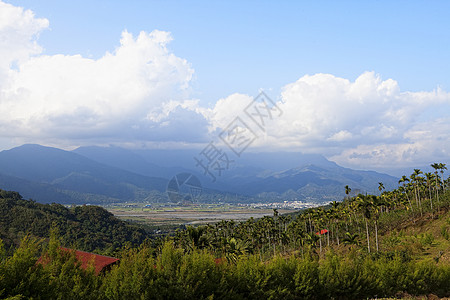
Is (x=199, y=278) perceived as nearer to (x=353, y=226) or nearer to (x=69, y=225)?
(x=353, y=226)

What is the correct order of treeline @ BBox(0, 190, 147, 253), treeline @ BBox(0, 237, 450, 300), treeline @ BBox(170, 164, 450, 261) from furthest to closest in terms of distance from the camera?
1. treeline @ BBox(0, 190, 147, 253)
2. treeline @ BBox(170, 164, 450, 261)
3. treeline @ BBox(0, 237, 450, 300)

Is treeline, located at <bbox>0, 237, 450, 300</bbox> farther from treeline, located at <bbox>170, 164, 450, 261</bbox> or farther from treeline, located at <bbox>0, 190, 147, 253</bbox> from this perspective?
treeline, located at <bbox>0, 190, 147, 253</bbox>

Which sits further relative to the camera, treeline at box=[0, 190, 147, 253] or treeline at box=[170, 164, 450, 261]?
treeline at box=[0, 190, 147, 253]

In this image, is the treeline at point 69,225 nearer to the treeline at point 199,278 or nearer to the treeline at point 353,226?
the treeline at point 353,226

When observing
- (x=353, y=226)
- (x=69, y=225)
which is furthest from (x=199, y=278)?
(x=69, y=225)

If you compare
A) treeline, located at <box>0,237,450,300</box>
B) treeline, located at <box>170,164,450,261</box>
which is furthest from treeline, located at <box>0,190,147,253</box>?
treeline, located at <box>0,237,450,300</box>

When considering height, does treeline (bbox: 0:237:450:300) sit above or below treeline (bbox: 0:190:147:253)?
above

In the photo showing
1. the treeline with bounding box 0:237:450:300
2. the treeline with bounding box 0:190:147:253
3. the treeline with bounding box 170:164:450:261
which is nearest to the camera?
the treeline with bounding box 0:237:450:300

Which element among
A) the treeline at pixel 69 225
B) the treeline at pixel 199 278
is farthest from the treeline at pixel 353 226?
the treeline at pixel 69 225

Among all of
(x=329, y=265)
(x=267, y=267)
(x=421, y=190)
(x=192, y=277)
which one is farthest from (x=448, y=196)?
(x=192, y=277)

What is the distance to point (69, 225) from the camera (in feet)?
432

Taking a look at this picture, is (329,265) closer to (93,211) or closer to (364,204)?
(364,204)

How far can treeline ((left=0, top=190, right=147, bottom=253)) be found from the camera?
371 ft

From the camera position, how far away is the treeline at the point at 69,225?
11294cm
